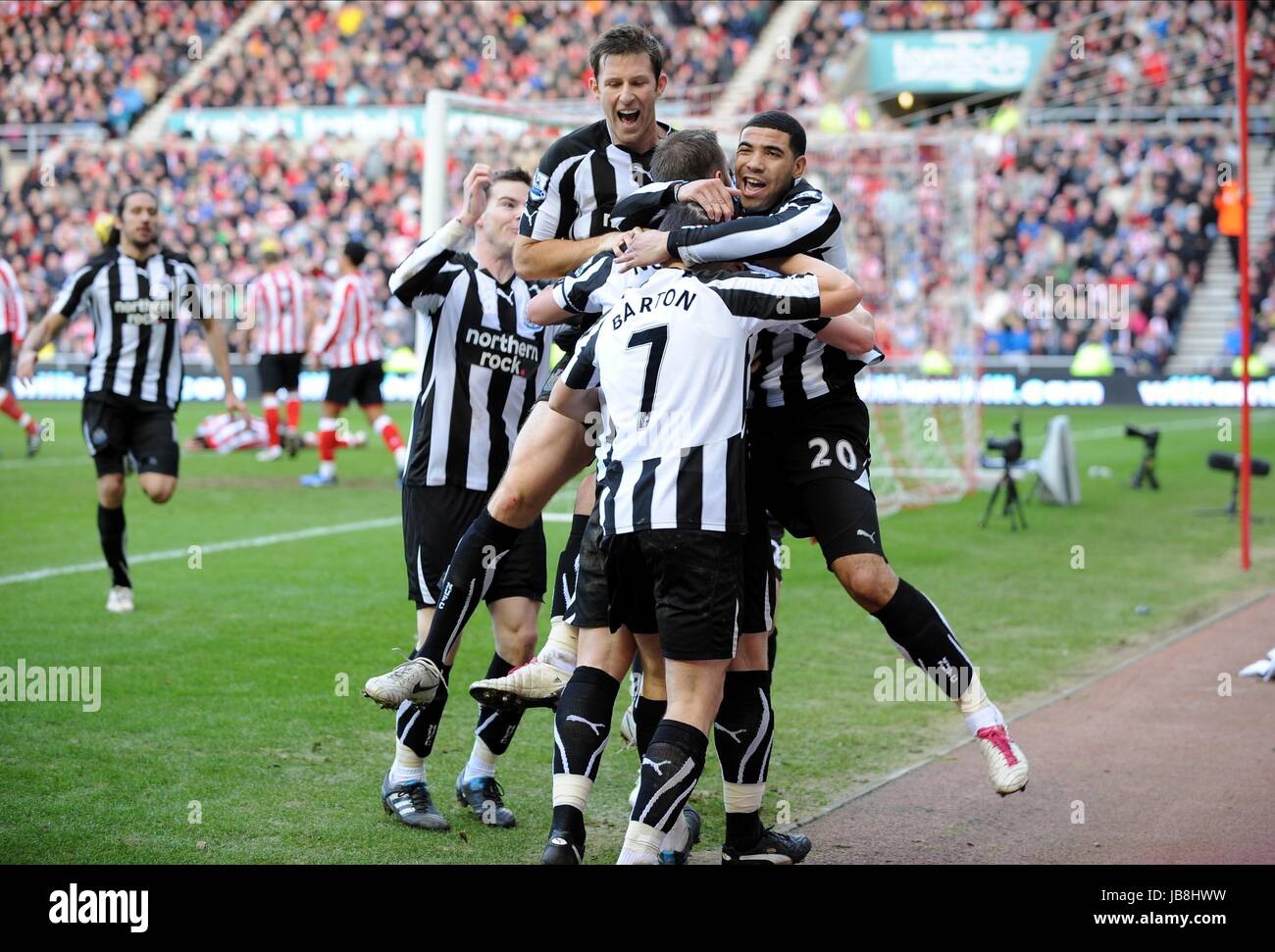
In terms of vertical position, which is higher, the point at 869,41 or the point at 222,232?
the point at 869,41

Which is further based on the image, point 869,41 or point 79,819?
point 869,41

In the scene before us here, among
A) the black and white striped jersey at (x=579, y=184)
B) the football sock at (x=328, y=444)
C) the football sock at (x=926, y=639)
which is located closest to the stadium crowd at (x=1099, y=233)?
the football sock at (x=328, y=444)

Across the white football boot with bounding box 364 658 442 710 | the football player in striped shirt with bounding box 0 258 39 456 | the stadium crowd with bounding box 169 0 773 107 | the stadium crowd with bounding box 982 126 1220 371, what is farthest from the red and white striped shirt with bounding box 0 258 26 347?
the stadium crowd with bounding box 982 126 1220 371

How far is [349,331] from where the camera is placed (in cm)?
1505

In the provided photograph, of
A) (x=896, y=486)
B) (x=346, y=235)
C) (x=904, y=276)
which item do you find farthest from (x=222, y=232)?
(x=896, y=486)

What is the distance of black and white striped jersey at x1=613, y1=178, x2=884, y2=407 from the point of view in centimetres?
414

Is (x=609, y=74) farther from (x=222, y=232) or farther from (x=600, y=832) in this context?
(x=222, y=232)

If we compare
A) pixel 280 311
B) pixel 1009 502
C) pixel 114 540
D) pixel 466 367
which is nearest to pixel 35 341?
pixel 114 540

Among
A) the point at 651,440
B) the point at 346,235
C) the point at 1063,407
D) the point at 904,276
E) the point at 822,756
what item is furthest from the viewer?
the point at 346,235

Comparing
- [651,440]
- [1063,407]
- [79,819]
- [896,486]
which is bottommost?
[1063,407]

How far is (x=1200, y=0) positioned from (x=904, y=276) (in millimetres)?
17282

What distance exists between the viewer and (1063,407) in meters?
26.9

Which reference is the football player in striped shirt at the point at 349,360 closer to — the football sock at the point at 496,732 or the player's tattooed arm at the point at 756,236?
the football sock at the point at 496,732

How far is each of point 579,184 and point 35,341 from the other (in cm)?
476
